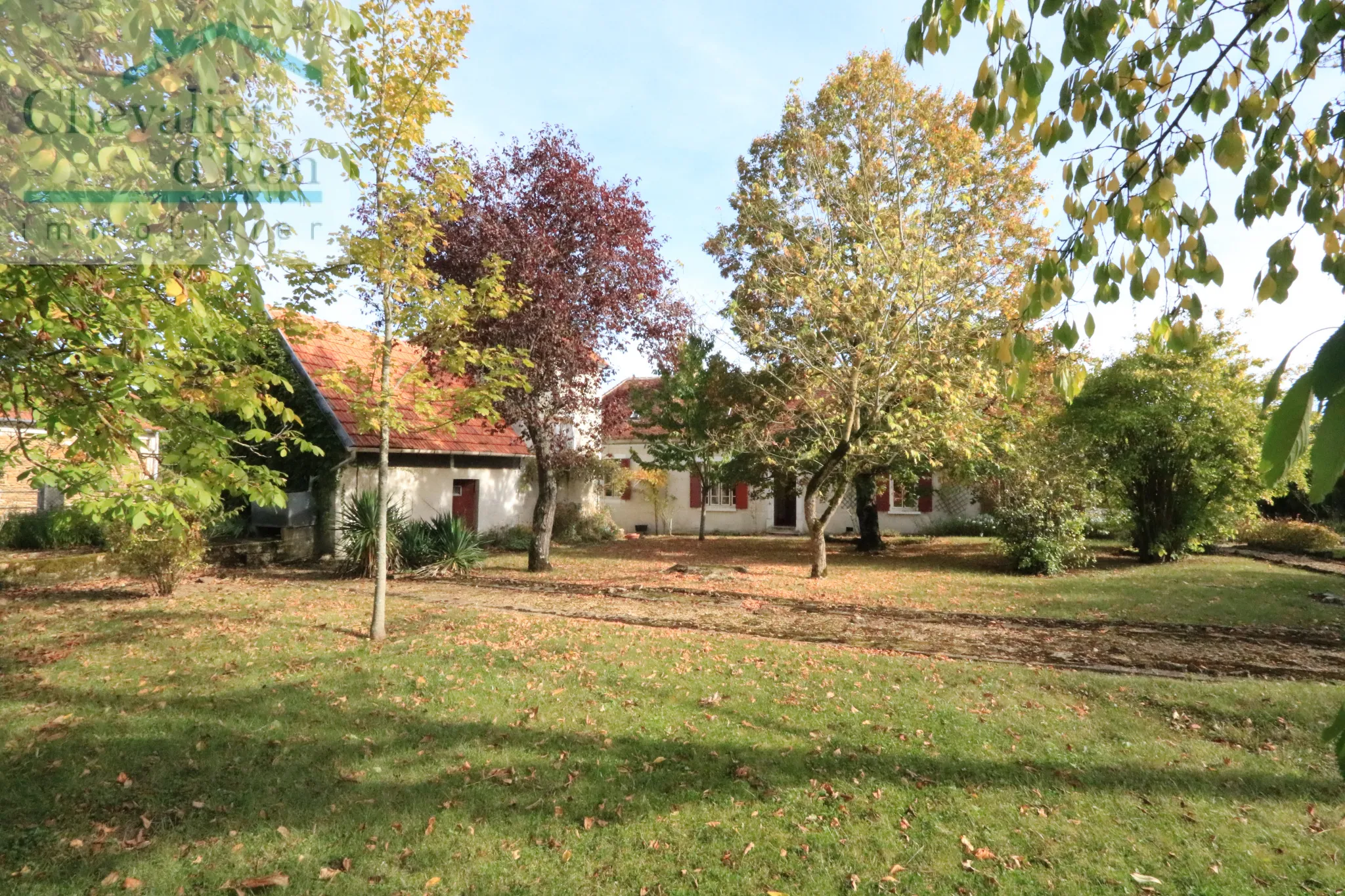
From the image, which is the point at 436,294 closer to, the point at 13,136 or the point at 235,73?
the point at 235,73

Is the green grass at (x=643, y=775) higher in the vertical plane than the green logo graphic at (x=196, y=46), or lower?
lower

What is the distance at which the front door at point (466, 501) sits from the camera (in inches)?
778

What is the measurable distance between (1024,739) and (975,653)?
9.59ft

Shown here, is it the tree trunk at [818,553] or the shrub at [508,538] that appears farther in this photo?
the shrub at [508,538]

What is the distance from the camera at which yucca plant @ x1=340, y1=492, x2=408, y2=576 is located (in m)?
13.4

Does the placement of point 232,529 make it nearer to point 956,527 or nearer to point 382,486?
point 382,486

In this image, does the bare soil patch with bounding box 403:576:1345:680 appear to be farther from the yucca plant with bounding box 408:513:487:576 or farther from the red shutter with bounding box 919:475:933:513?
the red shutter with bounding box 919:475:933:513

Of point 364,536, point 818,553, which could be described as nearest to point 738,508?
point 818,553

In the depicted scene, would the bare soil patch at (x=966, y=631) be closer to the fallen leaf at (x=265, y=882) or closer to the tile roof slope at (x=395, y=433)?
the tile roof slope at (x=395, y=433)

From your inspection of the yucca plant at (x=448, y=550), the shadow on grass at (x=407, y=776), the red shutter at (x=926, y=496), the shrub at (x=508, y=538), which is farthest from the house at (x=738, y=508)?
the shadow on grass at (x=407, y=776)

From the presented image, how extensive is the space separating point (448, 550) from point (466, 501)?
20.2 ft

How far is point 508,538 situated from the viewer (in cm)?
2036

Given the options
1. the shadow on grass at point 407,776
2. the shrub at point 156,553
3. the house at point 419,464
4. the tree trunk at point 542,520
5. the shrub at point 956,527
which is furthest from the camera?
the shrub at point 956,527

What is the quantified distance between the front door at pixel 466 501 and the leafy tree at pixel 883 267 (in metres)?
9.62
